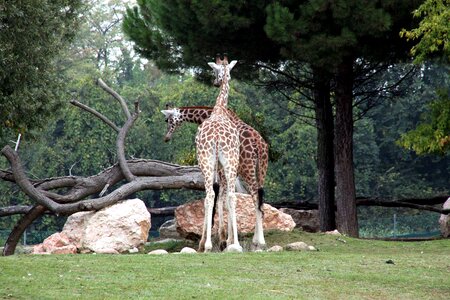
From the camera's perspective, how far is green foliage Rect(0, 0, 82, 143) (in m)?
15.6

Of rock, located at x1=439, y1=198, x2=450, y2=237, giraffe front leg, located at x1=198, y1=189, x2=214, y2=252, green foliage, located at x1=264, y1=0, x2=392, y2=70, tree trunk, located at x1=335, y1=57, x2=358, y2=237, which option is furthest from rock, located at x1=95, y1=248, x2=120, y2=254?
rock, located at x1=439, y1=198, x2=450, y2=237

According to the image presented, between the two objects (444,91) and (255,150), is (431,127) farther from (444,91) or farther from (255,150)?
(255,150)

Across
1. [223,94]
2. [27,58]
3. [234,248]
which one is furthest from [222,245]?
[27,58]

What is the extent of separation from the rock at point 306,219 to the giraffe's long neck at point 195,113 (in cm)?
640

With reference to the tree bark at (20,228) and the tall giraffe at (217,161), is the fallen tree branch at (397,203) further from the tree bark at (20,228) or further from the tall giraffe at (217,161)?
the tall giraffe at (217,161)

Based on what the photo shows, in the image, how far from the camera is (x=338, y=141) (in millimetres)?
23109

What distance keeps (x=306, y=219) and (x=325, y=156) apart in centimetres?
194

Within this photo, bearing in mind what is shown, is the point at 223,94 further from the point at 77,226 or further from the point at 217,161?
the point at 77,226

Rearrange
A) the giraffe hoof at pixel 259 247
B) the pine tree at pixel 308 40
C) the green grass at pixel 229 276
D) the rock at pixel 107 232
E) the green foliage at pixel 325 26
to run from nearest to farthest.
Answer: the green grass at pixel 229 276
the giraffe hoof at pixel 259 247
the rock at pixel 107 232
the green foliage at pixel 325 26
the pine tree at pixel 308 40

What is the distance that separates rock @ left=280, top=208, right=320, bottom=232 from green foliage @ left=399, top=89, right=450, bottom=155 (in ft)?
20.9

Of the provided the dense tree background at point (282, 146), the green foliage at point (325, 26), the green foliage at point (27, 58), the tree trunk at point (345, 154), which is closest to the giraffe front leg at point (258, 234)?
the green foliage at point (325, 26)

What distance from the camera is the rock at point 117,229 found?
59.6 feet

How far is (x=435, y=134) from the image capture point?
1791 centimetres

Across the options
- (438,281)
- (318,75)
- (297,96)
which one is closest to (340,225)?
(318,75)
